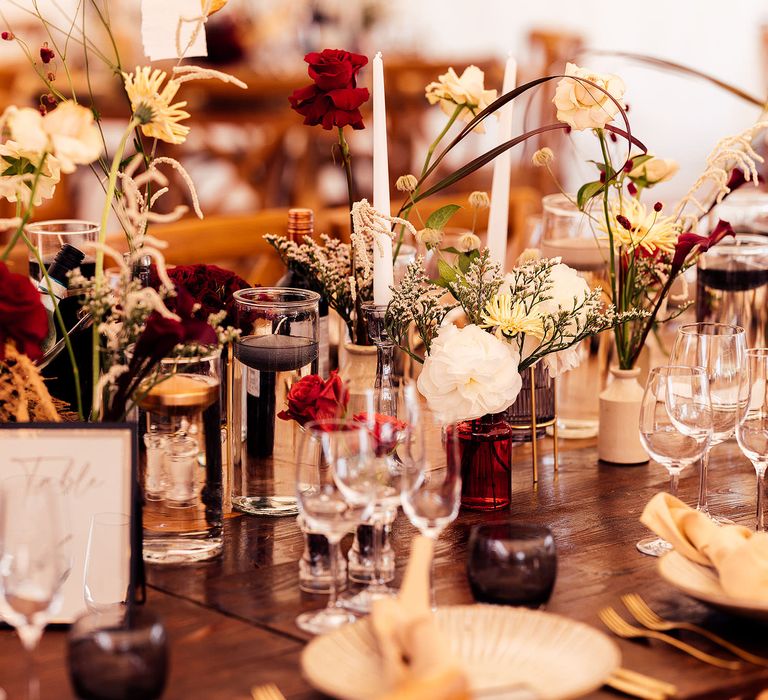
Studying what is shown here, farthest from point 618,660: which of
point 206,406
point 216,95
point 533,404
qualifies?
point 216,95

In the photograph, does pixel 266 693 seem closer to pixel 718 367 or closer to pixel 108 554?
pixel 108 554

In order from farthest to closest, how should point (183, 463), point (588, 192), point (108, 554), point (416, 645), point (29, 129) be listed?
1. point (588, 192)
2. point (183, 463)
3. point (108, 554)
4. point (29, 129)
5. point (416, 645)

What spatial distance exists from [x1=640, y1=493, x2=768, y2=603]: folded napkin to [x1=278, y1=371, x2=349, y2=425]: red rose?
14.1 inches

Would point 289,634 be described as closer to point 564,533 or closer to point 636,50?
point 564,533

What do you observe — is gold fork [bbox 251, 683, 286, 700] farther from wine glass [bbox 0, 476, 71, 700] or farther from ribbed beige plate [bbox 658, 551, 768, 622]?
ribbed beige plate [bbox 658, 551, 768, 622]

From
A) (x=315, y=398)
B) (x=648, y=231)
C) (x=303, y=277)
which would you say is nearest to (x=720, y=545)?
(x=315, y=398)

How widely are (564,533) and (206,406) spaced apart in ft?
1.48

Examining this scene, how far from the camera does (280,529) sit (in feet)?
4.66

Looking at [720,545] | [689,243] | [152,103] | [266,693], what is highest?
[152,103]

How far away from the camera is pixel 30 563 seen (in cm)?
100

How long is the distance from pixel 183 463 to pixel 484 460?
387 mm

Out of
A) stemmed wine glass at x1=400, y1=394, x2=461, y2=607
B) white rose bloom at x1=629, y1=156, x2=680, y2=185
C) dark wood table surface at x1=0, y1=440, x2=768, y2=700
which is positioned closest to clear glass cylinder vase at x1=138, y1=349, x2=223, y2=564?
dark wood table surface at x1=0, y1=440, x2=768, y2=700

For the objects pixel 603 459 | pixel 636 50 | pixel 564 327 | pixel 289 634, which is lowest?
pixel 289 634

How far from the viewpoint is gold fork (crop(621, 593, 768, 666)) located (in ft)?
3.62
